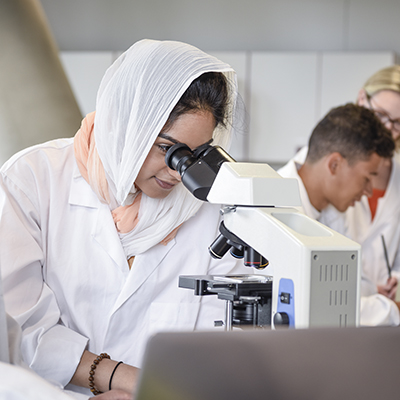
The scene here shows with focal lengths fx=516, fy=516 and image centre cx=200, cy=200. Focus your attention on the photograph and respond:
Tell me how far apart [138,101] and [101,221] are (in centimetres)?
33

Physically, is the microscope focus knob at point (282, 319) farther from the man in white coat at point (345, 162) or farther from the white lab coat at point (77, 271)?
the man in white coat at point (345, 162)

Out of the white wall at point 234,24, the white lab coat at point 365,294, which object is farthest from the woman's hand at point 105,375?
the white wall at point 234,24

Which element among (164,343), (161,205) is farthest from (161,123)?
(164,343)

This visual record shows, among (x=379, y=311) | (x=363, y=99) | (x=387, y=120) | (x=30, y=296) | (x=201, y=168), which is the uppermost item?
(x=363, y=99)

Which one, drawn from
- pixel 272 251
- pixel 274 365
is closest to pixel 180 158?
pixel 272 251

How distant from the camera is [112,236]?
129cm

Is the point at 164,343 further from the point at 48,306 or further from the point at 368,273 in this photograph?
the point at 368,273

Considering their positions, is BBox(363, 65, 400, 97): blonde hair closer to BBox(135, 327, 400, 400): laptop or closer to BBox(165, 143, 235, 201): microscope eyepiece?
BBox(165, 143, 235, 201): microscope eyepiece

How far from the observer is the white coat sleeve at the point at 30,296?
110cm

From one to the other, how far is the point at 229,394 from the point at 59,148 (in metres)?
1.00

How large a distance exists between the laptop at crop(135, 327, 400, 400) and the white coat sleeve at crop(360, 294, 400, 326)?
1.59 meters

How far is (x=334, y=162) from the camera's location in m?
2.16

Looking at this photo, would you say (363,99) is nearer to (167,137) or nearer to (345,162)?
(345,162)

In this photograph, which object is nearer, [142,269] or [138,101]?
[138,101]
